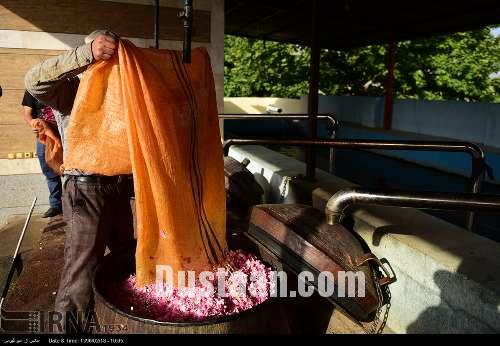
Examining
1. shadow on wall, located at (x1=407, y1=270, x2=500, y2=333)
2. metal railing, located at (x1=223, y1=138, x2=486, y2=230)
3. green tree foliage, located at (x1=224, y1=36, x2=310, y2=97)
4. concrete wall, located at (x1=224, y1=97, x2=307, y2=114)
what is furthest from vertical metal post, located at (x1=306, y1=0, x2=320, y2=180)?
green tree foliage, located at (x1=224, y1=36, x2=310, y2=97)

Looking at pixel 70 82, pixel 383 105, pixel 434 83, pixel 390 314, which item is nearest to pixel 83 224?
pixel 70 82

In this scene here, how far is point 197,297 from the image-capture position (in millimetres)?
2203

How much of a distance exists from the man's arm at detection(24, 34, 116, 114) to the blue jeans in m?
2.75

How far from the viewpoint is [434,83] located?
65.8 feet

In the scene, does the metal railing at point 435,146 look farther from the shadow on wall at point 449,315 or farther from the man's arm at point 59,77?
the man's arm at point 59,77

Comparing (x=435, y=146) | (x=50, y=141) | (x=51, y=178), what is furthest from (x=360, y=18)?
(x=50, y=141)

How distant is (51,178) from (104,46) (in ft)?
12.3

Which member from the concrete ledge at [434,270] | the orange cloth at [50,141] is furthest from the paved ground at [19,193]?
the concrete ledge at [434,270]

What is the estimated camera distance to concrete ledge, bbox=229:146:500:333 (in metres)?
1.83

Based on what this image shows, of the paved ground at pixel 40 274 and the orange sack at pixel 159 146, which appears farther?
the paved ground at pixel 40 274

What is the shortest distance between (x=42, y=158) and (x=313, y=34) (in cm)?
397

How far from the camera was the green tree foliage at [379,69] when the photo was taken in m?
19.2

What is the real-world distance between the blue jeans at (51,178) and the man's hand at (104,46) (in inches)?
137

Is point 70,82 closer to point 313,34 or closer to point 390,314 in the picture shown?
point 313,34
